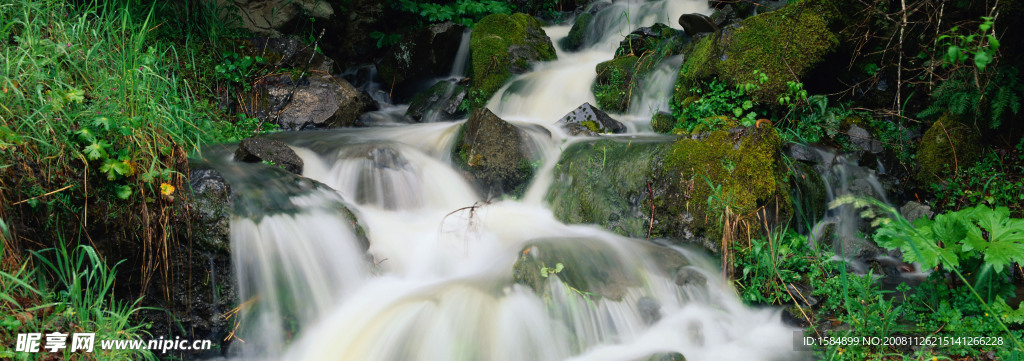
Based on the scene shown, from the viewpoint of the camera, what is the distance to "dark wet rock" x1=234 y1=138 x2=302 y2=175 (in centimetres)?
446

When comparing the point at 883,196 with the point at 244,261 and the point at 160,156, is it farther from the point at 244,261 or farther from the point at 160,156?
the point at 160,156

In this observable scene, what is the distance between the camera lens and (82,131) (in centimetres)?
270

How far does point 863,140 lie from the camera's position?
4.95m

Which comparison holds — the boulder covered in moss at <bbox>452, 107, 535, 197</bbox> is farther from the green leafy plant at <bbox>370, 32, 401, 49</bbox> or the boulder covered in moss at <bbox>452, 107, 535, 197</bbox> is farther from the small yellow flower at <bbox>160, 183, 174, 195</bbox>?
the green leafy plant at <bbox>370, 32, 401, 49</bbox>

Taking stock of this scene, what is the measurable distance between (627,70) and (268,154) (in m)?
4.38

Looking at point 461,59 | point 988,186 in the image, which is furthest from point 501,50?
point 988,186

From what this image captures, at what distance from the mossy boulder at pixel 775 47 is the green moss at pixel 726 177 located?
1166mm

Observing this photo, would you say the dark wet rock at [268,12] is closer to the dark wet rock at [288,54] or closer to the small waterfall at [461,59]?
the dark wet rock at [288,54]

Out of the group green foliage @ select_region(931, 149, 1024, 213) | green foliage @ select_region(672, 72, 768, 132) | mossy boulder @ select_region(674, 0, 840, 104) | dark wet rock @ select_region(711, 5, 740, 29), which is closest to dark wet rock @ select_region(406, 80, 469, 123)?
green foliage @ select_region(672, 72, 768, 132)

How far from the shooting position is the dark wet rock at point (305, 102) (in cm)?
665

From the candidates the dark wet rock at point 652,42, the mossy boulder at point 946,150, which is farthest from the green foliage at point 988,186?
the dark wet rock at point 652,42

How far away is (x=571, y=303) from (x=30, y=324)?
9.06 ft

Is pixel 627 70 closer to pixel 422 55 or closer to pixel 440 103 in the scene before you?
pixel 440 103

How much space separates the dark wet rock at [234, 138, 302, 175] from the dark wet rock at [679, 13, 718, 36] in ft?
17.1
